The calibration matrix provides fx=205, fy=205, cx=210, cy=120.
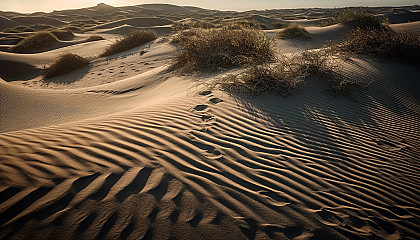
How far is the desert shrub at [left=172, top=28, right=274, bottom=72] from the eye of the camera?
19.8 feet

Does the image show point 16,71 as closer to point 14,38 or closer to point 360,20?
point 14,38

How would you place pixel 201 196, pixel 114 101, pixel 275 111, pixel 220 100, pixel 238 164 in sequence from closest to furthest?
pixel 201 196, pixel 238 164, pixel 275 111, pixel 220 100, pixel 114 101

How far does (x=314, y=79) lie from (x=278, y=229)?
154 inches

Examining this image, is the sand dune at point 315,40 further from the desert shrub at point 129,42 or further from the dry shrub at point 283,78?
the desert shrub at point 129,42

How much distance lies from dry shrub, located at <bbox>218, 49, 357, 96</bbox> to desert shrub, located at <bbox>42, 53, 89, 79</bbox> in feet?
26.1

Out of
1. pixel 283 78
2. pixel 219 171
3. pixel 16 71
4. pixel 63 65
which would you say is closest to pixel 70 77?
pixel 63 65

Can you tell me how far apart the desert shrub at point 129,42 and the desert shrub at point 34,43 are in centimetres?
791

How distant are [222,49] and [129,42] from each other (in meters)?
7.66

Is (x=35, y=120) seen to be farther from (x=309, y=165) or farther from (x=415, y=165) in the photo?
(x=415, y=165)

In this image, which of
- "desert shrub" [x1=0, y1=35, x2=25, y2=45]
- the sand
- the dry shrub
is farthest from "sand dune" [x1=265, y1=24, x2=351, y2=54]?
"desert shrub" [x1=0, y1=35, x2=25, y2=45]

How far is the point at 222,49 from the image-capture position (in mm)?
6324

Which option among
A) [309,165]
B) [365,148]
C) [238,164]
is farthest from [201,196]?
[365,148]

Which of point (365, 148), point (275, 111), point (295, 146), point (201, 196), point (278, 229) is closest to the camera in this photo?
point (278, 229)

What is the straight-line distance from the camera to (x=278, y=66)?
14.9 feet
